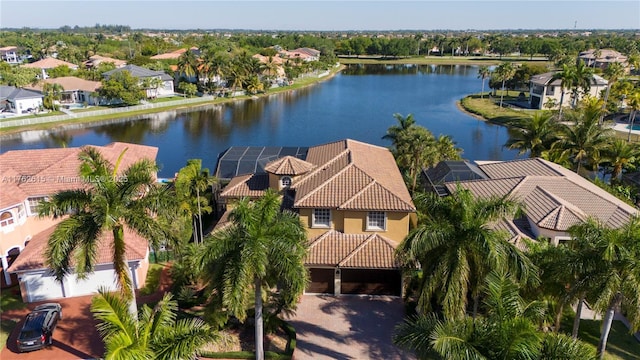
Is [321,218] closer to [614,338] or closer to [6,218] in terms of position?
[614,338]

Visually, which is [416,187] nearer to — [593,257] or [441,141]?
[441,141]

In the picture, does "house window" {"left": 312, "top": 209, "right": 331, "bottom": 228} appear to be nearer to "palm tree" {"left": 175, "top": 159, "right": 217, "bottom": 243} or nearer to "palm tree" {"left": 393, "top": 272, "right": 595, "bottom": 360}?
"palm tree" {"left": 175, "top": 159, "right": 217, "bottom": 243}

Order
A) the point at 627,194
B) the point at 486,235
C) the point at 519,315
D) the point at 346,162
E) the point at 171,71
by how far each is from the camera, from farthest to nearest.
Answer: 1. the point at 171,71
2. the point at 627,194
3. the point at 346,162
4. the point at 486,235
5. the point at 519,315

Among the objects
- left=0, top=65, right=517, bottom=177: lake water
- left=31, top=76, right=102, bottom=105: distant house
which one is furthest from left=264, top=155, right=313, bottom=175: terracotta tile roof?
left=31, top=76, right=102, bottom=105: distant house

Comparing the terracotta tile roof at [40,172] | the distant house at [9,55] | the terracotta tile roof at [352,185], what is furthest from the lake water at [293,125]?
the distant house at [9,55]

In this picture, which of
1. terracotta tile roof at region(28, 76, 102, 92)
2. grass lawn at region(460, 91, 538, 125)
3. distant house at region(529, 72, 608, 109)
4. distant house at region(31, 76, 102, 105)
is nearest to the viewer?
grass lawn at region(460, 91, 538, 125)

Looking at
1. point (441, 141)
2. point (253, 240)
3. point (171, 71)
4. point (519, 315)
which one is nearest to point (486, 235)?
point (519, 315)

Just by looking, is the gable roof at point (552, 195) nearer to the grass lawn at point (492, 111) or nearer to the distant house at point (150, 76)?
the grass lawn at point (492, 111)
